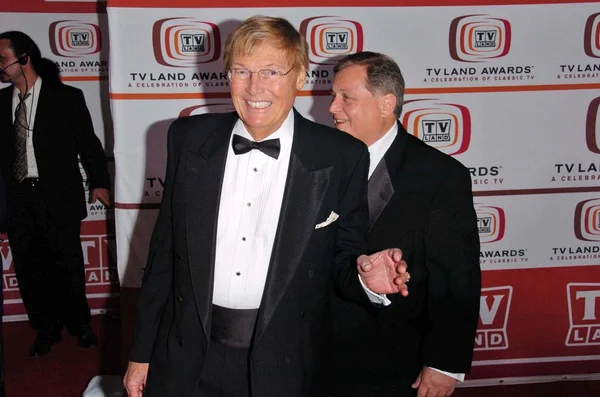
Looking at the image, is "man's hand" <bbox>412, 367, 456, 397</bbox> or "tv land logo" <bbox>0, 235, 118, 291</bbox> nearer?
"man's hand" <bbox>412, 367, 456, 397</bbox>

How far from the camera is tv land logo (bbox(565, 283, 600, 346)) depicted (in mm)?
4133

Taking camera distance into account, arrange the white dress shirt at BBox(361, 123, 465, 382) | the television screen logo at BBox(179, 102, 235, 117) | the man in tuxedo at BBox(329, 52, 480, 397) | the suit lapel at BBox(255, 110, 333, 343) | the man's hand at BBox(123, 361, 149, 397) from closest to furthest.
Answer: the suit lapel at BBox(255, 110, 333, 343) → the man's hand at BBox(123, 361, 149, 397) → the man in tuxedo at BBox(329, 52, 480, 397) → the white dress shirt at BBox(361, 123, 465, 382) → the television screen logo at BBox(179, 102, 235, 117)

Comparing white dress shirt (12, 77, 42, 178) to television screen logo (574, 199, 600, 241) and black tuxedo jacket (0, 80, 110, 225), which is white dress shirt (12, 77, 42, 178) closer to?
black tuxedo jacket (0, 80, 110, 225)

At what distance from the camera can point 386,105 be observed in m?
2.79

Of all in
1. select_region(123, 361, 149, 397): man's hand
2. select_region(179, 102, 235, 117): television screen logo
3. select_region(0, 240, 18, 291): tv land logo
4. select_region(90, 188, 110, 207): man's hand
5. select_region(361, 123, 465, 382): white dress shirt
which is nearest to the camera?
select_region(123, 361, 149, 397): man's hand

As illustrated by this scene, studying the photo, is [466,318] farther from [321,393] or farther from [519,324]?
[519,324]

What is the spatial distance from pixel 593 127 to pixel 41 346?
3555 mm

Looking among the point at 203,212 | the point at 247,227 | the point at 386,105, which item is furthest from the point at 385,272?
the point at 386,105

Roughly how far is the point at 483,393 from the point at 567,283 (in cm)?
76

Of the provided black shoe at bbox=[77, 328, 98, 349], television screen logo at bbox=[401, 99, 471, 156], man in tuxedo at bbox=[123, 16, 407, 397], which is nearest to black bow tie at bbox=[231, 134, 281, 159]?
man in tuxedo at bbox=[123, 16, 407, 397]

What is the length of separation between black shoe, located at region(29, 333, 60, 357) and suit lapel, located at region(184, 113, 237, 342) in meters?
3.15

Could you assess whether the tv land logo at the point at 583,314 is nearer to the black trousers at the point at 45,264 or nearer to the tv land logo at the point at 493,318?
the tv land logo at the point at 493,318

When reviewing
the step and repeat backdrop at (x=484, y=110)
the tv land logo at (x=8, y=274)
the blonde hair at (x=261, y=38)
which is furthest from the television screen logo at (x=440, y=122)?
the tv land logo at (x=8, y=274)

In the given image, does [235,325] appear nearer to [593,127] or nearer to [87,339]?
[593,127]
